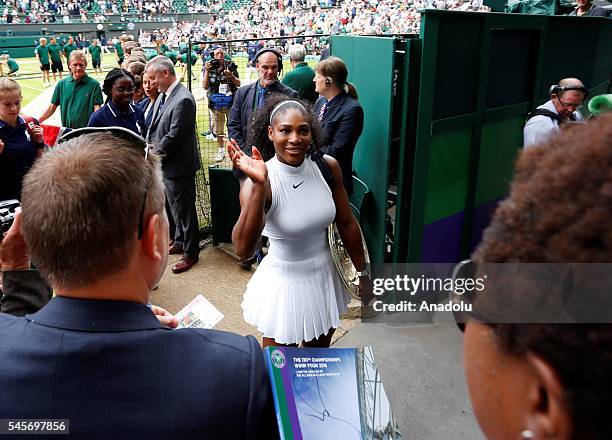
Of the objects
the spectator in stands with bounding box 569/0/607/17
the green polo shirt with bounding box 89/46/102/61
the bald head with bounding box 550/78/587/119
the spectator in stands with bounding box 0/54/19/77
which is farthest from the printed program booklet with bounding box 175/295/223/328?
the green polo shirt with bounding box 89/46/102/61

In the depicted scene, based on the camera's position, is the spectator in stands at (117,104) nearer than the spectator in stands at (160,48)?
Yes

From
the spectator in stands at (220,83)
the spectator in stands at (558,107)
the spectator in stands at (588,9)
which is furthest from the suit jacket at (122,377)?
the spectator in stands at (588,9)

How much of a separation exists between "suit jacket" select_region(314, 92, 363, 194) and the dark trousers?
5.25 ft

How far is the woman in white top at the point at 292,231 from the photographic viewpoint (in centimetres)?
260

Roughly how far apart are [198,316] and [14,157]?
301 centimetres

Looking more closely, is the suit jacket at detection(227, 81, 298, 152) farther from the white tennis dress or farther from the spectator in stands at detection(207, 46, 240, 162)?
the spectator in stands at detection(207, 46, 240, 162)

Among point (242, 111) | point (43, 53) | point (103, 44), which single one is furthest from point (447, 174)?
point (103, 44)

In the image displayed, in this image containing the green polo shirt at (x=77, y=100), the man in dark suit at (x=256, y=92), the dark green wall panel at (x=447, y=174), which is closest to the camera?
the dark green wall panel at (x=447, y=174)

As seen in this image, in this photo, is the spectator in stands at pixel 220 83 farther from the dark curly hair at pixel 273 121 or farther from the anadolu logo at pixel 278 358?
the anadolu logo at pixel 278 358

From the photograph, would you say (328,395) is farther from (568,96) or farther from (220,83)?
(220,83)

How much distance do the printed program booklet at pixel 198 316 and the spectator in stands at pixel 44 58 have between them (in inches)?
846

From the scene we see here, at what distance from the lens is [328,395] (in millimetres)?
1188

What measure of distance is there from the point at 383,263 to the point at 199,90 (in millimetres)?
12637

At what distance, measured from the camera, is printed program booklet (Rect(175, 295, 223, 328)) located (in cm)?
174
